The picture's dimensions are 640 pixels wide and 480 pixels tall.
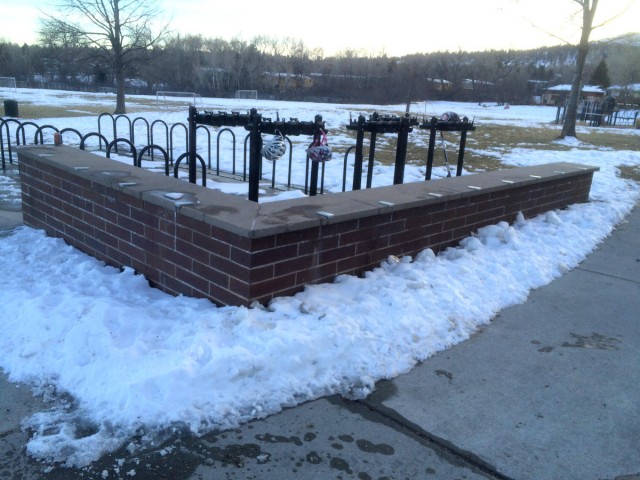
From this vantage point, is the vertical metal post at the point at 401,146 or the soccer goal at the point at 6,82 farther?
the soccer goal at the point at 6,82

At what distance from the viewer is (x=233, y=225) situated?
342 centimetres

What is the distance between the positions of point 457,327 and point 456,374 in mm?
545

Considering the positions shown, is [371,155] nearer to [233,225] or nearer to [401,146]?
[401,146]

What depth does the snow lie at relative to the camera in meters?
2.65

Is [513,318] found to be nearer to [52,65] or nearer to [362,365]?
[362,365]

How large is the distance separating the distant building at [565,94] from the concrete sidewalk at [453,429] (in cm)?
6150

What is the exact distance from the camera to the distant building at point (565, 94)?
6173 cm

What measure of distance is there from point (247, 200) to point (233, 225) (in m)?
0.76

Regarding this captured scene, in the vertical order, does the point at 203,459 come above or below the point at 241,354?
below

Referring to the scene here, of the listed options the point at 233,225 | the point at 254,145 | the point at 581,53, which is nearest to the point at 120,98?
the point at 581,53

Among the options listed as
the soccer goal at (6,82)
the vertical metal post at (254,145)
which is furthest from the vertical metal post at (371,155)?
the soccer goal at (6,82)

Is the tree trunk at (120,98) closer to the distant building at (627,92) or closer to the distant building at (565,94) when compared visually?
the distant building at (565,94)

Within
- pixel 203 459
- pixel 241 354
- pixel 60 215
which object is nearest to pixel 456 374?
pixel 241 354

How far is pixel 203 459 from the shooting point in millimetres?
2436
